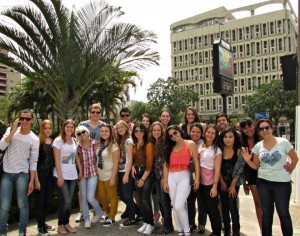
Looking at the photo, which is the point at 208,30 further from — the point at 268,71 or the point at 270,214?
the point at 270,214

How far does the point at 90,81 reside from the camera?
1048cm

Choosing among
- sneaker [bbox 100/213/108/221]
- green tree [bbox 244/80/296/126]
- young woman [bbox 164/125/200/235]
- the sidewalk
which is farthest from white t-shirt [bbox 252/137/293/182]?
green tree [bbox 244/80/296/126]

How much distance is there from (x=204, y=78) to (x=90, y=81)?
60.8 metres

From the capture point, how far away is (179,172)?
186 inches

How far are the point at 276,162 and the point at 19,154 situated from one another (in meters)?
3.31

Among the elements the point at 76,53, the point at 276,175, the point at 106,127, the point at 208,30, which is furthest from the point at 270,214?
the point at 208,30

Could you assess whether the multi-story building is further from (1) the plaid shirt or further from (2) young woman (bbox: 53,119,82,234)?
(2) young woman (bbox: 53,119,82,234)

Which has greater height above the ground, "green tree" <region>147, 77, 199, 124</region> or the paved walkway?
"green tree" <region>147, 77, 199, 124</region>

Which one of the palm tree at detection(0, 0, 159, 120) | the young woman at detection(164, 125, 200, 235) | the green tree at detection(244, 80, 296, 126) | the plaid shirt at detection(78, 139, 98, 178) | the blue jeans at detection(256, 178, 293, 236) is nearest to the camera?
the blue jeans at detection(256, 178, 293, 236)

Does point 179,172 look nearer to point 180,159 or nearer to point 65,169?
point 180,159

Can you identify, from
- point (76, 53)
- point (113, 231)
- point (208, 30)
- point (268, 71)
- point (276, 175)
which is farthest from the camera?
point (208, 30)

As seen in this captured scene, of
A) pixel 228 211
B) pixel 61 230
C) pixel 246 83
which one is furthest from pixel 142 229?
pixel 246 83

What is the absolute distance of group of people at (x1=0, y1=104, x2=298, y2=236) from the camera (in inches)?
166

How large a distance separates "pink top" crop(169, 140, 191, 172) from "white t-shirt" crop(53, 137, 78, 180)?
1.50m
